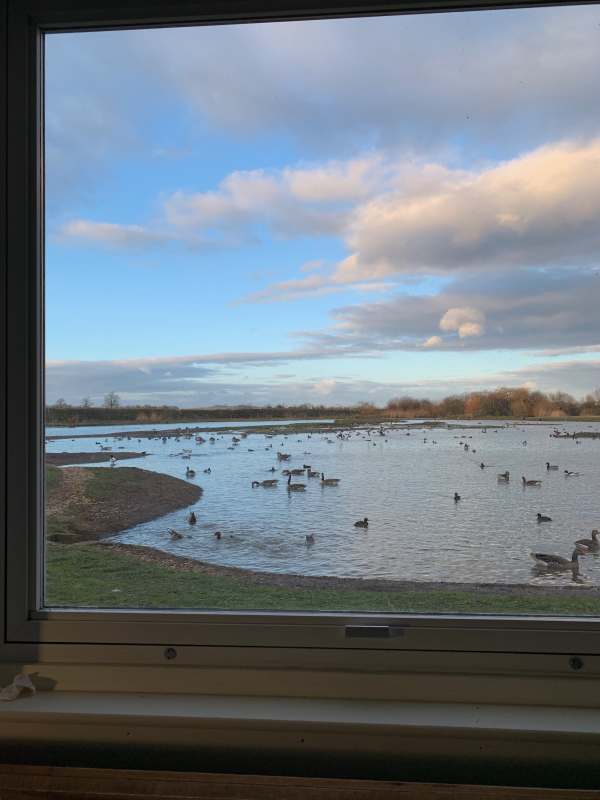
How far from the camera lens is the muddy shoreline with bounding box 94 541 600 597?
125 cm

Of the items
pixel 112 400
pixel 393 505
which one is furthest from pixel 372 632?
pixel 112 400

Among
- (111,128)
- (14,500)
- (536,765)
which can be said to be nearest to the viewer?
(536,765)

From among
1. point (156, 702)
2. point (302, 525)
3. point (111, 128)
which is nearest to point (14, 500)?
point (156, 702)

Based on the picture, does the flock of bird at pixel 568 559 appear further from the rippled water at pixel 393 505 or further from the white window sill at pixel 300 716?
the white window sill at pixel 300 716

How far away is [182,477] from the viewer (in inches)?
Result: 52.7

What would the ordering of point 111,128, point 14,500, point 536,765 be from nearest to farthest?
point 536,765
point 14,500
point 111,128

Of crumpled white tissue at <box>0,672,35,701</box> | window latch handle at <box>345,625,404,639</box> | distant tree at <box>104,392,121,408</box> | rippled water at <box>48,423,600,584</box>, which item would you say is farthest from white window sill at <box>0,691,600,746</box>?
distant tree at <box>104,392,121,408</box>

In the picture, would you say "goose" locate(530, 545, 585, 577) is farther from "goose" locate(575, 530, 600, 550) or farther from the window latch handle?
the window latch handle

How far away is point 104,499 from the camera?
4.40 ft

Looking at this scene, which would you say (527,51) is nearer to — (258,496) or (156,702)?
(258,496)

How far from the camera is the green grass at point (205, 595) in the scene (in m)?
1.24

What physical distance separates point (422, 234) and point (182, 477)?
30.2 inches

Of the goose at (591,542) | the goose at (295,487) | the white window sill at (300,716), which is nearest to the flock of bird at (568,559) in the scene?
the goose at (591,542)

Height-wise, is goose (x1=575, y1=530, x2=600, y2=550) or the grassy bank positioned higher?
the grassy bank
